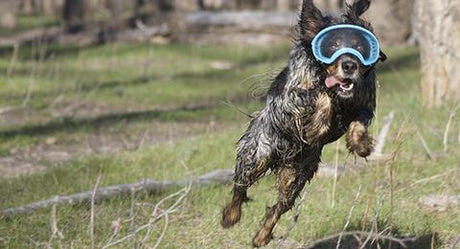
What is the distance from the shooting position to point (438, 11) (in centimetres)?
1230

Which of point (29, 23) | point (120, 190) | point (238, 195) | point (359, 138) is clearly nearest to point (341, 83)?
point (359, 138)

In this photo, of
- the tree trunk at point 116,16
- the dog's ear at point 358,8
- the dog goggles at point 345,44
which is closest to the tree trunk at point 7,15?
the tree trunk at point 116,16

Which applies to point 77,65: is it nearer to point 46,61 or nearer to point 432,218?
point 46,61

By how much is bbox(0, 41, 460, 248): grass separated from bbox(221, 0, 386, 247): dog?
0.43m

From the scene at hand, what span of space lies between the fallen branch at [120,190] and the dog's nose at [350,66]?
2211 millimetres

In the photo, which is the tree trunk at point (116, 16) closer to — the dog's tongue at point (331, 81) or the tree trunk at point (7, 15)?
the tree trunk at point (7, 15)

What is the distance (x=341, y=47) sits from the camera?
5.42 meters

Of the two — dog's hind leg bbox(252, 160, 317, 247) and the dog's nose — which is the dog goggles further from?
dog's hind leg bbox(252, 160, 317, 247)

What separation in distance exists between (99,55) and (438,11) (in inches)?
417

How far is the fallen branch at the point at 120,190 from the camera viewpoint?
7359 millimetres

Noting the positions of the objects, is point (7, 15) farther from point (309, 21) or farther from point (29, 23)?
point (309, 21)

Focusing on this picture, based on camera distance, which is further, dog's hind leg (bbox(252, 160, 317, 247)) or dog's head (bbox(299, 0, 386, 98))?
dog's hind leg (bbox(252, 160, 317, 247))

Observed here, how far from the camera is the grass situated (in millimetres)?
6992

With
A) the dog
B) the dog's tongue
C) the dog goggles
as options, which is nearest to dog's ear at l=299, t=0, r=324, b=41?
the dog
